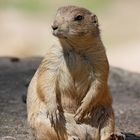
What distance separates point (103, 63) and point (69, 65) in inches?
13.6

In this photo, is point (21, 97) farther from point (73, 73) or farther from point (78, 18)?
point (78, 18)

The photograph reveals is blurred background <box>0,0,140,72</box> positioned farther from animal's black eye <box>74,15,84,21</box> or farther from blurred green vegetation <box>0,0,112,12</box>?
animal's black eye <box>74,15,84,21</box>

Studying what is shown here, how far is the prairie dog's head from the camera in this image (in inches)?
281

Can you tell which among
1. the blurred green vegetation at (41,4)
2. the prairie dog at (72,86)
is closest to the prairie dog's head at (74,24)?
the prairie dog at (72,86)

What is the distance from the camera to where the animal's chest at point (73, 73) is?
7430mm

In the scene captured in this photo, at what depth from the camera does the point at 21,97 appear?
10.2 m

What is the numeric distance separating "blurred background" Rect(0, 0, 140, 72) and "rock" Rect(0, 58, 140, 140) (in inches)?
145

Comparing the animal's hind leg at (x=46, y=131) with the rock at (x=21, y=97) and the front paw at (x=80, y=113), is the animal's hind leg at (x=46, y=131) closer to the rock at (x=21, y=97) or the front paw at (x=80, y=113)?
the front paw at (x=80, y=113)

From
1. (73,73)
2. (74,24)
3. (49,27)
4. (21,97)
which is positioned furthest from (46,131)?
(49,27)

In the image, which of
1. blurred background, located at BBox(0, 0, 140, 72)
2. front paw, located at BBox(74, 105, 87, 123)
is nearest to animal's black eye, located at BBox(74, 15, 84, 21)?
front paw, located at BBox(74, 105, 87, 123)

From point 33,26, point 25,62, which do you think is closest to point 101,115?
point 25,62

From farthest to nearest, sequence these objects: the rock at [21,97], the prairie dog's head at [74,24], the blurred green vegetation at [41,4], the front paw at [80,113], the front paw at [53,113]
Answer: the blurred green vegetation at [41,4] → the rock at [21,97] → the front paw at [80,113] → the front paw at [53,113] → the prairie dog's head at [74,24]

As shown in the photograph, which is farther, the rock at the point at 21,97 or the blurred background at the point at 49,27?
the blurred background at the point at 49,27

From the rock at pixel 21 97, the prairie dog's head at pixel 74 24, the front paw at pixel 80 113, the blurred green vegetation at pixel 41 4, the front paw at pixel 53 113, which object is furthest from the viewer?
the blurred green vegetation at pixel 41 4
